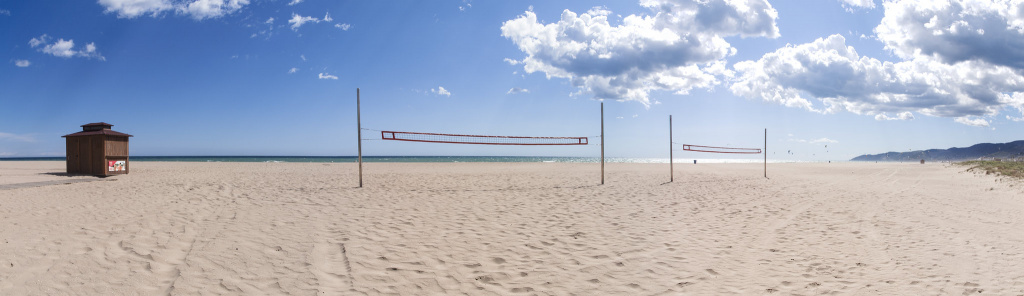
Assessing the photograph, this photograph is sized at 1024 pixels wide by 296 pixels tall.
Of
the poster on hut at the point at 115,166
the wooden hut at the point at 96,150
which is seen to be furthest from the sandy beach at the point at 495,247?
the poster on hut at the point at 115,166

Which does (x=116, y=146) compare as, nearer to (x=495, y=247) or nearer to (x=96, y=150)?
(x=96, y=150)

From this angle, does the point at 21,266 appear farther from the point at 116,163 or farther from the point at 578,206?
the point at 116,163

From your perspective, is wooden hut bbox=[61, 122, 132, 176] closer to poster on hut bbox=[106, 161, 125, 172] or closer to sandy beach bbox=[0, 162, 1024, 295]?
poster on hut bbox=[106, 161, 125, 172]

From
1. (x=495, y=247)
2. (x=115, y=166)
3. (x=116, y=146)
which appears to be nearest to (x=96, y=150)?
(x=116, y=146)

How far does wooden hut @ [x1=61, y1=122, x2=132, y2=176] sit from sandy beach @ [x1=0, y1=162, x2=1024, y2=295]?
739cm

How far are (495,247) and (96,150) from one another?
16978 millimetres

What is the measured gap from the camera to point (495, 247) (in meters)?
4.87

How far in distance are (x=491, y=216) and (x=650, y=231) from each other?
2325 millimetres

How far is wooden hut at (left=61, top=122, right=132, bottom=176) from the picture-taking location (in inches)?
584

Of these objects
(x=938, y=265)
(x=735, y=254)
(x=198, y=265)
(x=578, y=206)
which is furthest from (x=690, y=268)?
(x=198, y=265)

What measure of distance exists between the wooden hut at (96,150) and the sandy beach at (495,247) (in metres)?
7.39

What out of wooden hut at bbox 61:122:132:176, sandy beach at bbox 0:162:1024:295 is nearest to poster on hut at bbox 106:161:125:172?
wooden hut at bbox 61:122:132:176

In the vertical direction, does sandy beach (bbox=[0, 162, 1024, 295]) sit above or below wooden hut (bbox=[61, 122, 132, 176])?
below

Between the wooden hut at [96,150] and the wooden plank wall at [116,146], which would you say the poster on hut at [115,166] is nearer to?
the wooden hut at [96,150]
